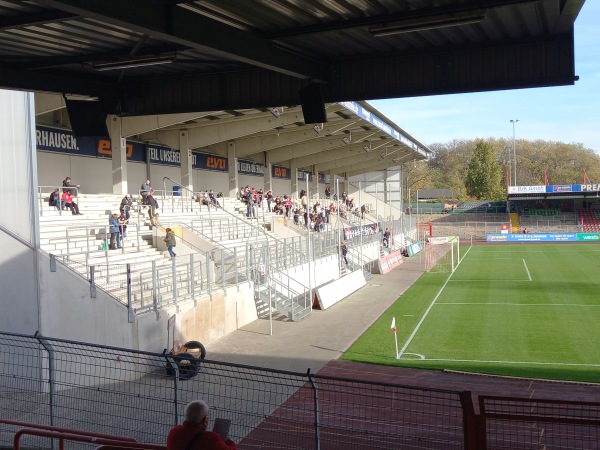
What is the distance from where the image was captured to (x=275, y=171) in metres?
53.4

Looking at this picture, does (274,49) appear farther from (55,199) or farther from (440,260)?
(440,260)

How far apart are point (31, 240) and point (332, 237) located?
20644mm

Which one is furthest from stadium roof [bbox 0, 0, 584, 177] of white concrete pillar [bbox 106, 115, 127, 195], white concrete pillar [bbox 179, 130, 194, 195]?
white concrete pillar [bbox 179, 130, 194, 195]

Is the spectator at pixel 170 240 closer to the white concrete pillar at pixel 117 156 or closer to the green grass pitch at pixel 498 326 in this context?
the green grass pitch at pixel 498 326

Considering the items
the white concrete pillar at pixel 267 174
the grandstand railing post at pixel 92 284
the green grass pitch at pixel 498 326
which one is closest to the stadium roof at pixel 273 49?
the grandstand railing post at pixel 92 284

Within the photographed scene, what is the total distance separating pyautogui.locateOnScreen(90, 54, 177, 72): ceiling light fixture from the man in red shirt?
484cm

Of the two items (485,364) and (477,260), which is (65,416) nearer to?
(485,364)

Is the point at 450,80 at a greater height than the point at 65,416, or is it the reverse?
the point at 450,80

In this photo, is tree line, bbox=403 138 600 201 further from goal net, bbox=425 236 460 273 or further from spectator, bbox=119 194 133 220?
spectator, bbox=119 194 133 220

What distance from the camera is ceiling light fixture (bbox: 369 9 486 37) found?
277 inches

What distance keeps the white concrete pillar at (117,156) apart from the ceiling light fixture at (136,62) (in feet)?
67.7

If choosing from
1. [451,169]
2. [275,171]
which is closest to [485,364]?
[275,171]

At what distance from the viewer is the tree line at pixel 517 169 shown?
347 ft

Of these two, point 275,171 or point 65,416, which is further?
point 275,171
